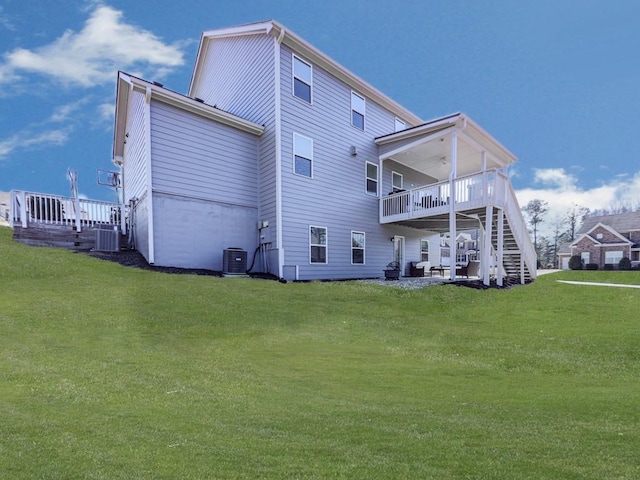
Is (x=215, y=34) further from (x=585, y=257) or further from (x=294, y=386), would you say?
(x=585, y=257)

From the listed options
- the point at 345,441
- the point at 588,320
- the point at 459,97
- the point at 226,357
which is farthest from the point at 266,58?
the point at 459,97

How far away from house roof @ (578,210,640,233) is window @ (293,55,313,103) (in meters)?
43.2

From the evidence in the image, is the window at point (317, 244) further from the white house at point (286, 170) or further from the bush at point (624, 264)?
the bush at point (624, 264)

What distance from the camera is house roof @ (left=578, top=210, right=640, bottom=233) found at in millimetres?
40156

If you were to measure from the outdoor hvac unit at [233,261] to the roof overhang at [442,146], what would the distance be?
8.04 m

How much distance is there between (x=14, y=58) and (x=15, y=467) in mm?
23218

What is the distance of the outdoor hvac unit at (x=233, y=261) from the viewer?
11984 millimetres

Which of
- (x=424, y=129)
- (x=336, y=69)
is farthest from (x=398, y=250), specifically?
(x=336, y=69)

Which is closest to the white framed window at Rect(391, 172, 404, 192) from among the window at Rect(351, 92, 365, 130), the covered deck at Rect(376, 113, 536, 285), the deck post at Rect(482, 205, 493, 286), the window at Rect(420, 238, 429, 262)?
the covered deck at Rect(376, 113, 536, 285)

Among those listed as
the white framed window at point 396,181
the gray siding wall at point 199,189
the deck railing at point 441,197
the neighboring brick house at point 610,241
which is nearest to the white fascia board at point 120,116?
the gray siding wall at point 199,189

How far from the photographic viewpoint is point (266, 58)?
1352 cm

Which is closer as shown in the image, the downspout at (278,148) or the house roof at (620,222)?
the downspout at (278,148)

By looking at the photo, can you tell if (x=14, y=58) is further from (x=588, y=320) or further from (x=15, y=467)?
(x=588, y=320)

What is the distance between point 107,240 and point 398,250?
12724 mm
